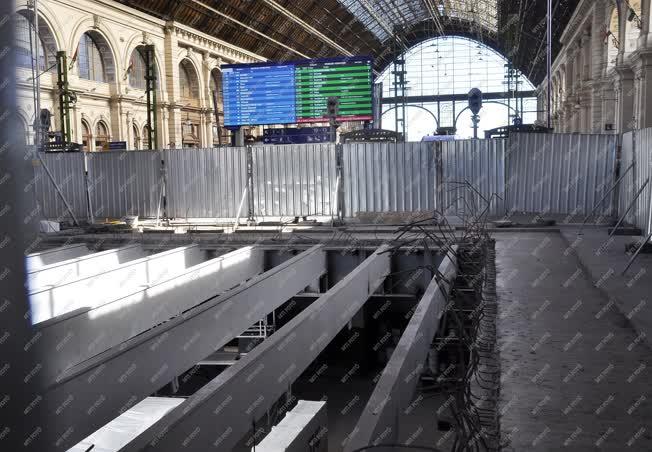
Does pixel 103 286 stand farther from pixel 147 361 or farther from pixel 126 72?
pixel 126 72

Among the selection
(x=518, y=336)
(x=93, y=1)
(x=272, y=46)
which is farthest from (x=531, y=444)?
(x=272, y=46)

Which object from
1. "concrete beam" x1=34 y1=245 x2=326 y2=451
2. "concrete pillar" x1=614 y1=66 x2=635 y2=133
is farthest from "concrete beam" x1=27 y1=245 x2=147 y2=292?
"concrete pillar" x1=614 y1=66 x2=635 y2=133

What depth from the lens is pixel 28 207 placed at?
5.08 feet

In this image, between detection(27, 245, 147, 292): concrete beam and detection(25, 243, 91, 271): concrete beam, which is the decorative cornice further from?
detection(27, 245, 147, 292): concrete beam

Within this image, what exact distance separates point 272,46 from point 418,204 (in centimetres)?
3747

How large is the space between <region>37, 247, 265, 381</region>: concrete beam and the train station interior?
4cm

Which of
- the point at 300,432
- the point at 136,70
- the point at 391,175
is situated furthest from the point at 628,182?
the point at 136,70

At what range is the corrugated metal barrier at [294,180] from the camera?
14.6m

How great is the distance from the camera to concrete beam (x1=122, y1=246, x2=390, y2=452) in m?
3.79

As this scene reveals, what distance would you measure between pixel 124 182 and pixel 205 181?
221 centimetres

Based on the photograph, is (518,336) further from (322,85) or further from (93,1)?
(93,1)

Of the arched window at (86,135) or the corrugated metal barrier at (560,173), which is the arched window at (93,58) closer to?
the arched window at (86,135)

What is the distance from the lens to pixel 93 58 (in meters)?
31.3

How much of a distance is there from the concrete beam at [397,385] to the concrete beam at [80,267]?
16.1 ft
